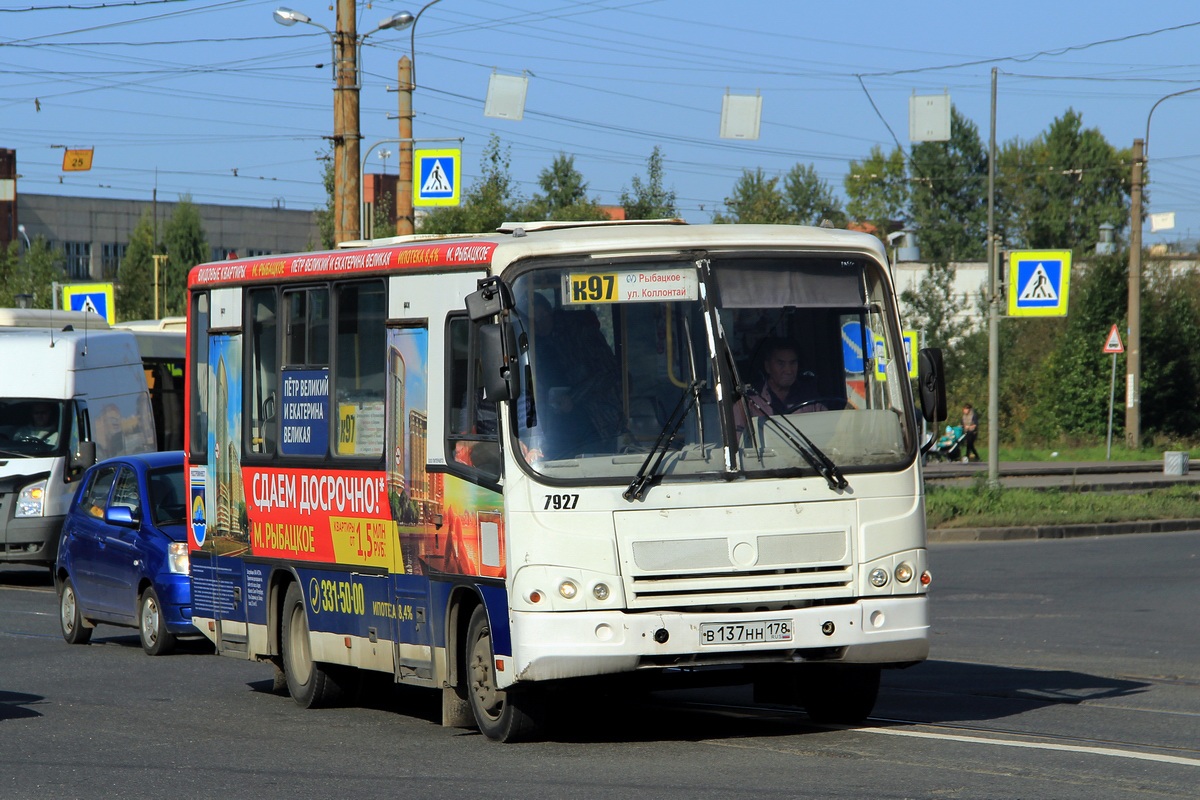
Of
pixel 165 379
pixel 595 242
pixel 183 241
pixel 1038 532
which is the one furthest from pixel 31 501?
pixel 183 241

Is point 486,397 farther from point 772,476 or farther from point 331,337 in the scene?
point 331,337

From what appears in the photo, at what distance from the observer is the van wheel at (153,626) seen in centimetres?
1480

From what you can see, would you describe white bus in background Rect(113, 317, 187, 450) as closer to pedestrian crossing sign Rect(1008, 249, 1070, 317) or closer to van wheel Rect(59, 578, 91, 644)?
van wheel Rect(59, 578, 91, 644)

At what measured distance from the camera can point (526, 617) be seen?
28.8 feet

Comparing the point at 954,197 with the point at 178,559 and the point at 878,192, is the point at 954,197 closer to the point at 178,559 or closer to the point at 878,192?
the point at 878,192

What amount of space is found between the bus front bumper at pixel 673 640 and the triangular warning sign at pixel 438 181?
20686mm

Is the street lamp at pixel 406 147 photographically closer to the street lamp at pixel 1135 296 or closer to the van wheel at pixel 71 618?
the van wheel at pixel 71 618

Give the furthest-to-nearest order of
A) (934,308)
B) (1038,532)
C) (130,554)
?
(934,308) < (1038,532) < (130,554)

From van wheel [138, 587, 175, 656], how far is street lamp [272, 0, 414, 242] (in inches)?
363

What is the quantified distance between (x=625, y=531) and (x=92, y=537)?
8.68m

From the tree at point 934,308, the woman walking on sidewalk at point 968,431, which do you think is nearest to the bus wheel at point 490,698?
the woman walking on sidewalk at point 968,431

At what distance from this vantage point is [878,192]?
95875 millimetres

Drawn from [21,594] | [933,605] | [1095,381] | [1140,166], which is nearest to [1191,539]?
[933,605]

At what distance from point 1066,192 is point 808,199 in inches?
839
